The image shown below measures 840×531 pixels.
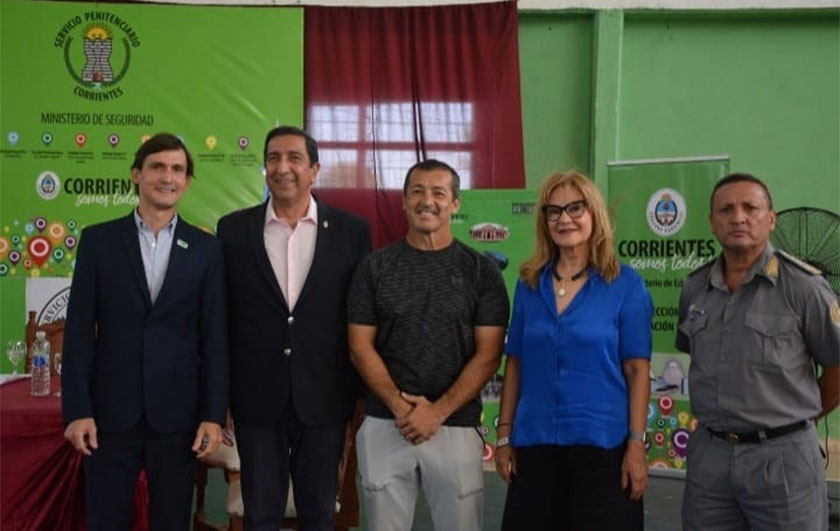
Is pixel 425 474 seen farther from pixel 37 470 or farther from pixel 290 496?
pixel 37 470

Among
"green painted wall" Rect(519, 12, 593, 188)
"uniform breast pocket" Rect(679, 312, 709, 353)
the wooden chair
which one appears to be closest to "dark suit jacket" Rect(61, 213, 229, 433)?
the wooden chair

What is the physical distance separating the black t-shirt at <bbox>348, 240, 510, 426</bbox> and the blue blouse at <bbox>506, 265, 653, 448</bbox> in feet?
0.70

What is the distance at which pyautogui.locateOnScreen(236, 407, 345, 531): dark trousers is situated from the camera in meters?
2.36

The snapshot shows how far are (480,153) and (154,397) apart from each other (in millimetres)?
3321

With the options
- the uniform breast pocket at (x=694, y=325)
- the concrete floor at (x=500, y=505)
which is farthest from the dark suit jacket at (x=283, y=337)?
the concrete floor at (x=500, y=505)

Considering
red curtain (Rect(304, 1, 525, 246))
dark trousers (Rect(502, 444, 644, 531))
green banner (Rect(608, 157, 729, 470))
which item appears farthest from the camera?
red curtain (Rect(304, 1, 525, 246))

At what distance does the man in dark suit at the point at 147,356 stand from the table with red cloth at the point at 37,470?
546 mm

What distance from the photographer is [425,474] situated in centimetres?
228

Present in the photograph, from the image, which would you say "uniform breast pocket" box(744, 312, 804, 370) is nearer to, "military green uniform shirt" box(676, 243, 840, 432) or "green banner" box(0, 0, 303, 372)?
"military green uniform shirt" box(676, 243, 840, 432)

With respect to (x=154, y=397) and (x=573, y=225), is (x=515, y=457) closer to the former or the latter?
(x=573, y=225)

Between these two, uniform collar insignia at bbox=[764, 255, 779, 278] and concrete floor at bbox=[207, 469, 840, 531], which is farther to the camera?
concrete floor at bbox=[207, 469, 840, 531]

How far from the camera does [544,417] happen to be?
2.05 meters

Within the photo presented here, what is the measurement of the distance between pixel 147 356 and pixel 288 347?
0.42 meters

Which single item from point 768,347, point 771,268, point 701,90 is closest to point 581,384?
point 768,347
